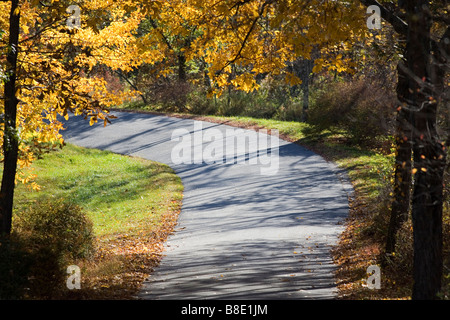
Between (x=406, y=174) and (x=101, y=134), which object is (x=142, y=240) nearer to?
(x=406, y=174)

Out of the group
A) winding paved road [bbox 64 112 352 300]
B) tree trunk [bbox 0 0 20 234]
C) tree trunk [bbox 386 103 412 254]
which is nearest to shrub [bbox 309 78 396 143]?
winding paved road [bbox 64 112 352 300]

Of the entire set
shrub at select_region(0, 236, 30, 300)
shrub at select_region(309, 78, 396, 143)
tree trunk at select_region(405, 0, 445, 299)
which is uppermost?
shrub at select_region(309, 78, 396, 143)

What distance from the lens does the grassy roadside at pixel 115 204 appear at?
9375mm

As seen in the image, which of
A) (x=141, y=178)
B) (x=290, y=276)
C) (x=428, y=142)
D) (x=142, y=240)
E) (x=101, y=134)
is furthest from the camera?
(x=101, y=134)

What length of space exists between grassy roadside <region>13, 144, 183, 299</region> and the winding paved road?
0.38 meters

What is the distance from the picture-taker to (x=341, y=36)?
8.33 m

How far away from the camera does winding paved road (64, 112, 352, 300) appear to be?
8.64 m

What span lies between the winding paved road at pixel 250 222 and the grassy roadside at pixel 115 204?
379mm

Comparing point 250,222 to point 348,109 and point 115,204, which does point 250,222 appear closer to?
point 115,204

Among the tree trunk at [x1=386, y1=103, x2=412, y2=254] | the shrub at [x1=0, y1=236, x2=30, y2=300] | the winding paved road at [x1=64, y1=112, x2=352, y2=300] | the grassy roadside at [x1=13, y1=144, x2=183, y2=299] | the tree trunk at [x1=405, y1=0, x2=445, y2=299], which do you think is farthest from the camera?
the grassy roadside at [x1=13, y1=144, x2=183, y2=299]

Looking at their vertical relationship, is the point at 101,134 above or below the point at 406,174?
above

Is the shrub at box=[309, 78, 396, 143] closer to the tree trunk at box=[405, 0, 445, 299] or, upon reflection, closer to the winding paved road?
the winding paved road
